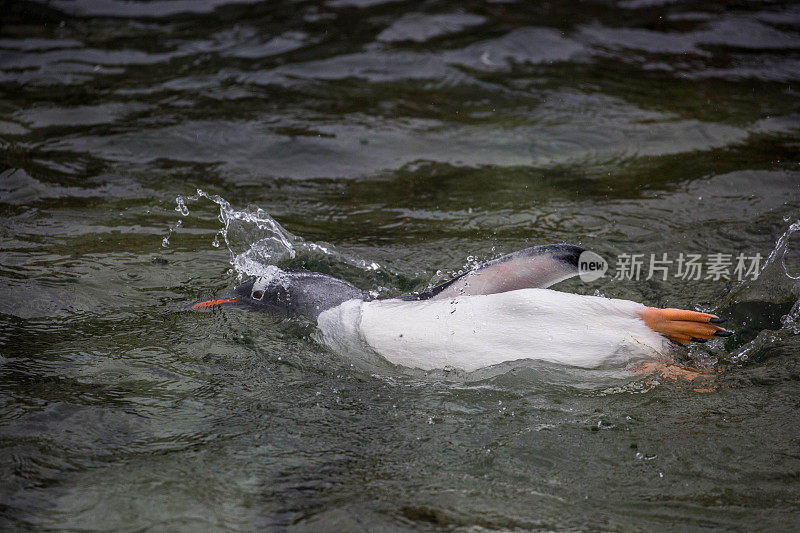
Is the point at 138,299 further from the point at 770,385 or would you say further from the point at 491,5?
the point at 491,5

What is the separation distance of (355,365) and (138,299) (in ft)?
4.63

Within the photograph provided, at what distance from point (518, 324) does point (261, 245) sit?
5.91ft

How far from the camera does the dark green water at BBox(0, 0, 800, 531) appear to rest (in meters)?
2.79

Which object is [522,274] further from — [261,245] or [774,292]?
[261,245]

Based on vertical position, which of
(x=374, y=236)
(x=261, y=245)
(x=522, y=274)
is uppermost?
(x=522, y=274)

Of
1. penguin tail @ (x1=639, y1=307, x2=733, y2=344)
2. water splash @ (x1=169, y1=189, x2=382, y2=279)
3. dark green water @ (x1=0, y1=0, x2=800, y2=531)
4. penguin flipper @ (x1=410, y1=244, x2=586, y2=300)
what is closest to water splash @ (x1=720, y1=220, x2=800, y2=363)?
dark green water @ (x1=0, y1=0, x2=800, y2=531)

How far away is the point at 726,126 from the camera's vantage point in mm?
6539

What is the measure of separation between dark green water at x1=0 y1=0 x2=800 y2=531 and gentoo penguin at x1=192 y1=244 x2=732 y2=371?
11 centimetres

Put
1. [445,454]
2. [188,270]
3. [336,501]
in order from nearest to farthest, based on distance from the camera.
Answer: [336,501]
[445,454]
[188,270]

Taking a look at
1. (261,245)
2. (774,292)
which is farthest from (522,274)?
(261,245)

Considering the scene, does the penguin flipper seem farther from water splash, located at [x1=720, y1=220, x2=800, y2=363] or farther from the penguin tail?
water splash, located at [x1=720, y1=220, x2=800, y2=363]

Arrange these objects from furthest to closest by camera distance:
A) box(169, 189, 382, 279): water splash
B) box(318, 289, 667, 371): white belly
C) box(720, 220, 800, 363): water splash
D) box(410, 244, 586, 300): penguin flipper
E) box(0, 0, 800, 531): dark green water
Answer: box(169, 189, 382, 279): water splash
box(720, 220, 800, 363): water splash
box(410, 244, 586, 300): penguin flipper
box(318, 289, 667, 371): white belly
box(0, 0, 800, 531): dark green water

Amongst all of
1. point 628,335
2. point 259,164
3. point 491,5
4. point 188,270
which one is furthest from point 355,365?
point 491,5

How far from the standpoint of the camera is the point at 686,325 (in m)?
3.31
